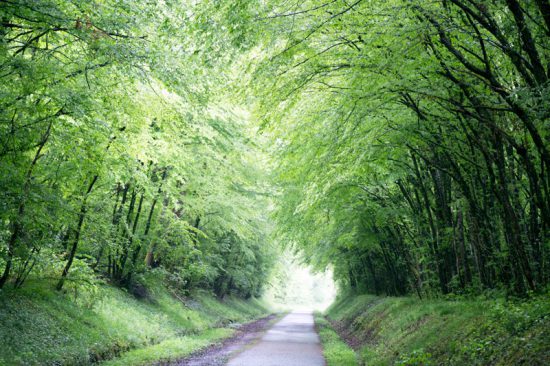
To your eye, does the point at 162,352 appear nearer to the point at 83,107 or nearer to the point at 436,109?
the point at 83,107

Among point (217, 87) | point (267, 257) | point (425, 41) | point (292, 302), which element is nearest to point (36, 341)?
point (217, 87)

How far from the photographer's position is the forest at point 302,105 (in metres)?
5.57

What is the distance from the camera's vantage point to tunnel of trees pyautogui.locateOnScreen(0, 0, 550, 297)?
18.3ft

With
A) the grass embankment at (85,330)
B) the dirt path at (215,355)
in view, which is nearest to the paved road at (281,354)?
the dirt path at (215,355)

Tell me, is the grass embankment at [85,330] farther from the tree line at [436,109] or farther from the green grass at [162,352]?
the tree line at [436,109]

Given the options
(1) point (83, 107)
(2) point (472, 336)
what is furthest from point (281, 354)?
(1) point (83, 107)

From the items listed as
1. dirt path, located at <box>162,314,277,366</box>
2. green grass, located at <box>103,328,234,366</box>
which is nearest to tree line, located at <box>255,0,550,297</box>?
dirt path, located at <box>162,314,277,366</box>

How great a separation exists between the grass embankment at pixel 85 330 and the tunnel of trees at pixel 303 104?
2.70 ft

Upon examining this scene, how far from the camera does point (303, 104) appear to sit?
30.5 ft

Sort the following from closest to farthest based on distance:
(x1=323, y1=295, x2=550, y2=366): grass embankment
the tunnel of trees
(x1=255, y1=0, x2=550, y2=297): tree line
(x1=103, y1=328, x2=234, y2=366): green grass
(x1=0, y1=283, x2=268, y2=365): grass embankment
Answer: (x1=323, y1=295, x2=550, y2=366): grass embankment → (x1=255, y1=0, x2=550, y2=297): tree line → the tunnel of trees → (x1=0, y1=283, x2=268, y2=365): grass embankment → (x1=103, y1=328, x2=234, y2=366): green grass

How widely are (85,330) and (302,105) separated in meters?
7.16

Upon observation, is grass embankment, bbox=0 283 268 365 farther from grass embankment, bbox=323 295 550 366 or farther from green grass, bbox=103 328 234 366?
grass embankment, bbox=323 295 550 366

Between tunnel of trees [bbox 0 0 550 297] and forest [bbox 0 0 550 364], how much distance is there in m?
0.04

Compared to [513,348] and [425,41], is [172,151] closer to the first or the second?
[425,41]
